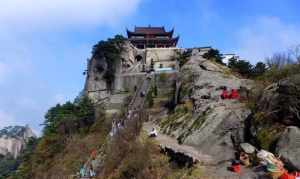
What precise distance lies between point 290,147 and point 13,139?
81.5 metres

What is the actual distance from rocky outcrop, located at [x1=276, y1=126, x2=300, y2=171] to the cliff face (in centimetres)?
7221

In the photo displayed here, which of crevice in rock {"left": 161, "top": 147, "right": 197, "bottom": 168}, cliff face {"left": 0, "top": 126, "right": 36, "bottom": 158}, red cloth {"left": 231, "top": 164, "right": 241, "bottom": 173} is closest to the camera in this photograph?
red cloth {"left": 231, "top": 164, "right": 241, "bottom": 173}

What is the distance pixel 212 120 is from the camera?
55.1ft

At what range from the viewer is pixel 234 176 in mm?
11852

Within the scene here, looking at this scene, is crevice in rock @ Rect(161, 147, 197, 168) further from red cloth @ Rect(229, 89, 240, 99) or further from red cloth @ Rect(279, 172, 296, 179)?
red cloth @ Rect(229, 89, 240, 99)

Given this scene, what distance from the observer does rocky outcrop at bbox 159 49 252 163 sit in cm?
1481

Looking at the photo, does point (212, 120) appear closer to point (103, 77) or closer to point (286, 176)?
point (286, 176)

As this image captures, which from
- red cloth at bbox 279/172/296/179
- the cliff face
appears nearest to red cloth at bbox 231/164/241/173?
red cloth at bbox 279/172/296/179

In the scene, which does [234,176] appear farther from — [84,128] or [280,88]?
[84,128]

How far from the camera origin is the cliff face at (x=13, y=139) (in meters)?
83.9

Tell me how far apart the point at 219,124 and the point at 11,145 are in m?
75.5

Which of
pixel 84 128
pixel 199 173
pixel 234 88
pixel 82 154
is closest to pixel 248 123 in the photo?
pixel 199 173

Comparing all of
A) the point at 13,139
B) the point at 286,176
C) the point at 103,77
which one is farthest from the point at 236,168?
the point at 13,139

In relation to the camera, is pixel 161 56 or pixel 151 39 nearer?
pixel 161 56
